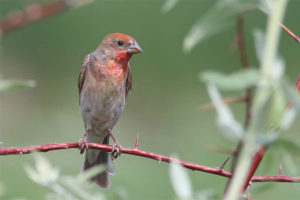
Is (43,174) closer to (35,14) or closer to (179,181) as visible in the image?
(179,181)

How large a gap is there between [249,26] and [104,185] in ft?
27.4

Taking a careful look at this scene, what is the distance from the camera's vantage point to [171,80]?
12695 mm

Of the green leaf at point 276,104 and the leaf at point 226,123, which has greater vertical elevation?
the green leaf at point 276,104

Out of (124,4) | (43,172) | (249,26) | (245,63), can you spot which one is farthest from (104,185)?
(124,4)

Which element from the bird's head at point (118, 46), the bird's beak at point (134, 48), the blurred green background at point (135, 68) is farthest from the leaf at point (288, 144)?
the blurred green background at point (135, 68)

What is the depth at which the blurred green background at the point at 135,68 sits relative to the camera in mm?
10625

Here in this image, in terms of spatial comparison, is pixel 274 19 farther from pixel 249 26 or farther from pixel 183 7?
pixel 183 7

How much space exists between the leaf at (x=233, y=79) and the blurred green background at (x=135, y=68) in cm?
863

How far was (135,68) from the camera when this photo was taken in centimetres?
1260

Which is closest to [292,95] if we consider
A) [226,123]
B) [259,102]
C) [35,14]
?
[259,102]

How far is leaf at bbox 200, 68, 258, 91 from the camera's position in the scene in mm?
1176

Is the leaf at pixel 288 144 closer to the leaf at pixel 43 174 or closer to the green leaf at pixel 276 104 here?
the green leaf at pixel 276 104

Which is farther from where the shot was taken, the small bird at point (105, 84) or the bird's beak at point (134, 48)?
the small bird at point (105, 84)

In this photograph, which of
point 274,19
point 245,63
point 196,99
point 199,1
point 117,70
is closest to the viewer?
point 274,19
